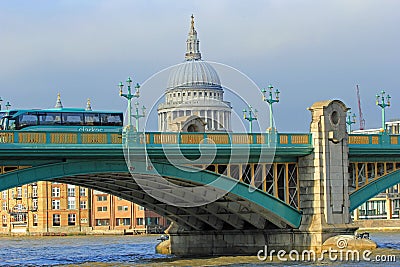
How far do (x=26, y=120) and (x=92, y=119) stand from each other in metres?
5.82

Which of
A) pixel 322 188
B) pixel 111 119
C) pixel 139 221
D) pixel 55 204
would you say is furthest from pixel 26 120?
pixel 55 204

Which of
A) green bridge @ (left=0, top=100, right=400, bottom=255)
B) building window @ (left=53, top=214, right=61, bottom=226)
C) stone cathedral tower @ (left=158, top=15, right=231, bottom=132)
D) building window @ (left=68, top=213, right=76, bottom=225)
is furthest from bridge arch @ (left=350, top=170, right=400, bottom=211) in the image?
building window @ (left=53, top=214, right=61, bottom=226)

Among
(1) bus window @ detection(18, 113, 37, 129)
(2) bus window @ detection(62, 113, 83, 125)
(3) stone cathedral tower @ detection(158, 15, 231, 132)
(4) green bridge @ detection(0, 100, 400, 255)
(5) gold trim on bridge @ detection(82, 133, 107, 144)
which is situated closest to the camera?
(4) green bridge @ detection(0, 100, 400, 255)

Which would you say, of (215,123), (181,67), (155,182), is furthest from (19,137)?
(181,67)

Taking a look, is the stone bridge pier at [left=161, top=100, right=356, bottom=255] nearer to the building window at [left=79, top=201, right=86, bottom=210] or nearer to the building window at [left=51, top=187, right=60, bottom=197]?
the building window at [left=79, top=201, right=86, bottom=210]

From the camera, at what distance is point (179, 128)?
75.0 metres

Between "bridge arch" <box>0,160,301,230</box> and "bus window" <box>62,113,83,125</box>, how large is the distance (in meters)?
4.56

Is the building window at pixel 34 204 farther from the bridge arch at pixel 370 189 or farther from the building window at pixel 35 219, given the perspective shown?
the bridge arch at pixel 370 189

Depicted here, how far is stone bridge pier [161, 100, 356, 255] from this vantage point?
7094 cm

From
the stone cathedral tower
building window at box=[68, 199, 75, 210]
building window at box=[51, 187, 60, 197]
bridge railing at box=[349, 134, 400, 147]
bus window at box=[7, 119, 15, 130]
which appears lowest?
building window at box=[68, 199, 75, 210]

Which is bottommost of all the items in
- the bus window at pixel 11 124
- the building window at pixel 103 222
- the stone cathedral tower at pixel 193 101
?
the building window at pixel 103 222

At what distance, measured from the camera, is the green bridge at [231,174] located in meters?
60.5

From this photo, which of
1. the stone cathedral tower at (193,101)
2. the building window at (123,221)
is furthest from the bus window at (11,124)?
the building window at (123,221)

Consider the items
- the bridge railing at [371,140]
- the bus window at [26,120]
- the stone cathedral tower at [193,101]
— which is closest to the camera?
the bus window at [26,120]
